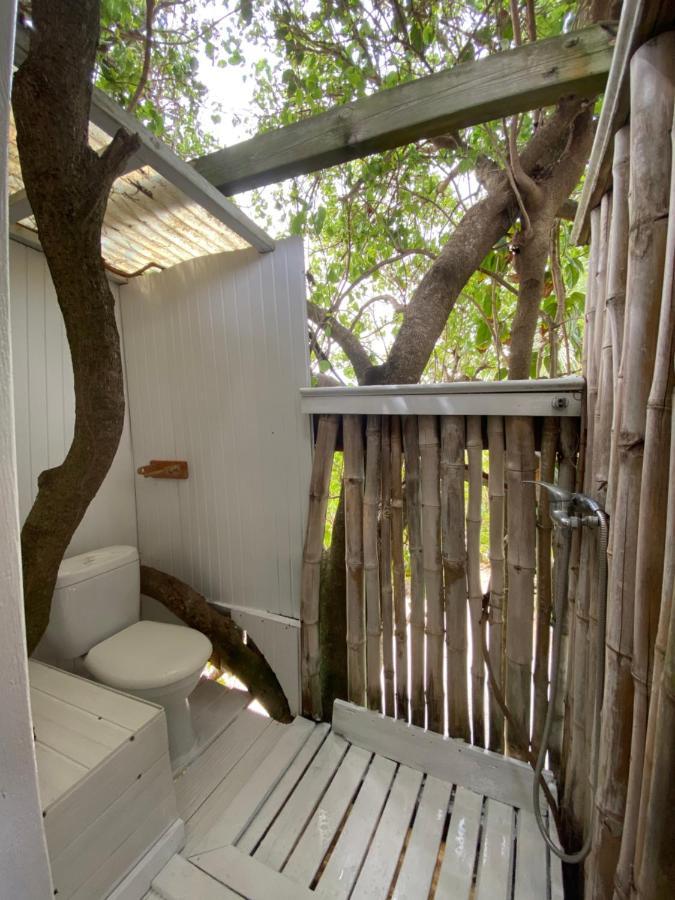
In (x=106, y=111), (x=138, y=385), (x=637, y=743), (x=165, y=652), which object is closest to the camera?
(x=637, y=743)

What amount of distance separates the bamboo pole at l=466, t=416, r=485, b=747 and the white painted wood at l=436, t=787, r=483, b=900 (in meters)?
0.19

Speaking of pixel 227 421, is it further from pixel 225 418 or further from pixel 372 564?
pixel 372 564

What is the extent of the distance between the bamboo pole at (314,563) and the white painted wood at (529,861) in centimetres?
89

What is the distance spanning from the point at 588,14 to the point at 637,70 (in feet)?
4.34

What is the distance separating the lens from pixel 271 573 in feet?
6.21

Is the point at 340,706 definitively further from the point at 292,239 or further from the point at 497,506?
the point at 292,239

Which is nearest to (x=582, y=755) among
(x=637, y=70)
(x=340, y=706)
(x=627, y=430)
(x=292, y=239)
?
(x=340, y=706)

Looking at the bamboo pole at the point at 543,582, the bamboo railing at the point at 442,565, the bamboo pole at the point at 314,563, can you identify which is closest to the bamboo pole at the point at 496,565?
the bamboo railing at the point at 442,565

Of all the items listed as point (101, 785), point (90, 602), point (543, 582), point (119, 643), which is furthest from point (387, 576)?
point (90, 602)

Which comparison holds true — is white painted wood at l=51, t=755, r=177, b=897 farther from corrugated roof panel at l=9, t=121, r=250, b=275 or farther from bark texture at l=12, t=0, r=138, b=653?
corrugated roof panel at l=9, t=121, r=250, b=275

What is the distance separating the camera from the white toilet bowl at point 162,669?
4.99ft

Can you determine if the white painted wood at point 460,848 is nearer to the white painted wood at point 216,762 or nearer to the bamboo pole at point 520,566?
the bamboo pole at point 520,566

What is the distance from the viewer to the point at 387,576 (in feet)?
5.47

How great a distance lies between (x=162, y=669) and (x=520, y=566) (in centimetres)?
147
